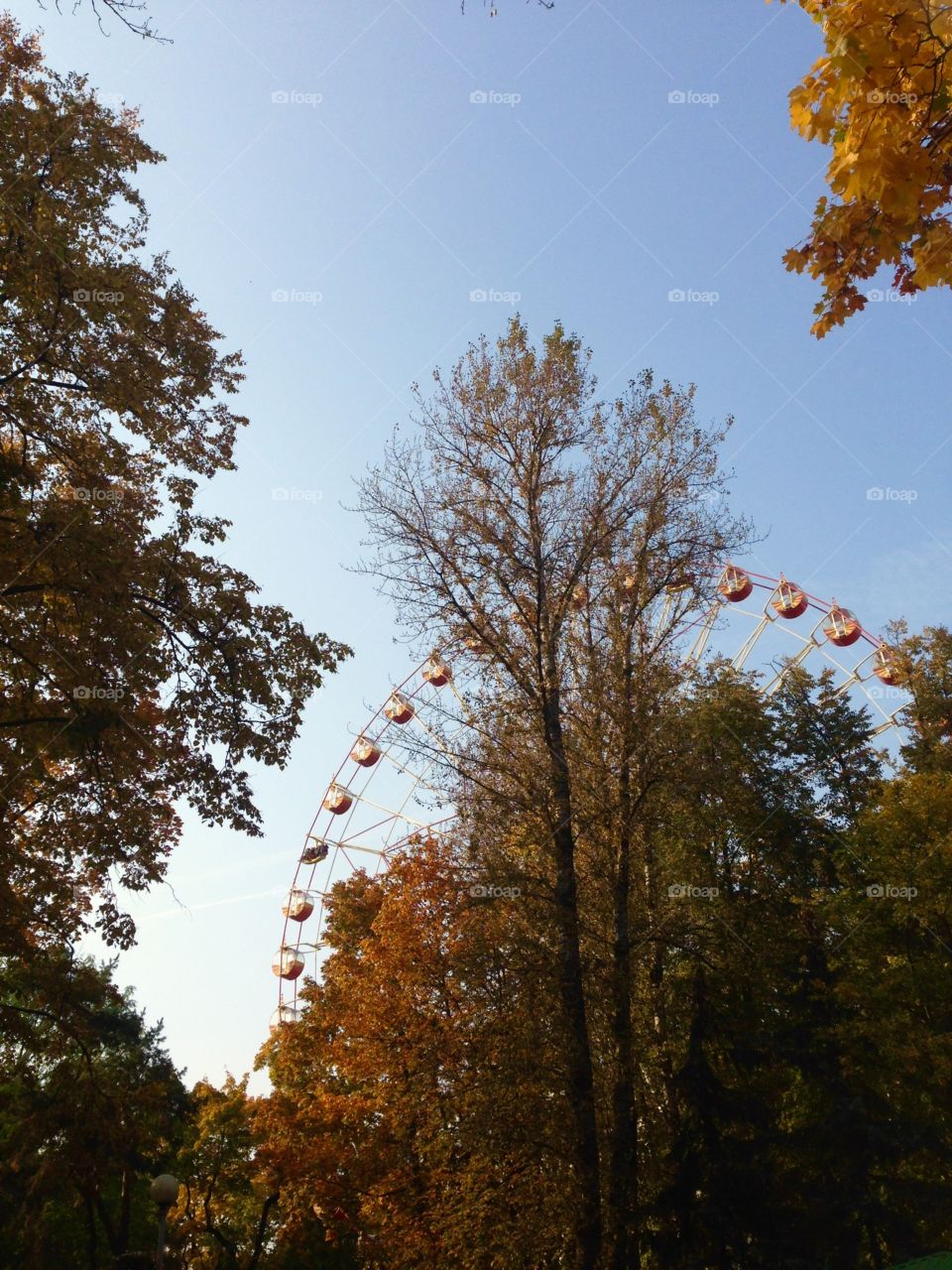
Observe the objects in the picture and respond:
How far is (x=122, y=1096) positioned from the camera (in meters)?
11.9

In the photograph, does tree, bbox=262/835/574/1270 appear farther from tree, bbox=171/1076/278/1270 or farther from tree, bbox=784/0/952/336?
tree, bbox=784/0/952/336

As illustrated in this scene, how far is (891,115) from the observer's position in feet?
11.9

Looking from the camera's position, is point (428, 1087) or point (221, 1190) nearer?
point (428, 1087)

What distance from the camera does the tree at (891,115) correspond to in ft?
11.7

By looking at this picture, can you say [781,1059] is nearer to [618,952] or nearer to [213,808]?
[618,952]

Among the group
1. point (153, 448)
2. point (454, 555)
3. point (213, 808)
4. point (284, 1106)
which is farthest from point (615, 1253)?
point (284, 1106)

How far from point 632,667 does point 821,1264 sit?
11.1 meters

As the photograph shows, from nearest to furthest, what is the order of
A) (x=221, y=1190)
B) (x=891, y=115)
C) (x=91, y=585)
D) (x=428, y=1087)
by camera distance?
(x=891, y=115) < (x=91, y=585) < (x=428, y=1087) < (x=221, y=1190)

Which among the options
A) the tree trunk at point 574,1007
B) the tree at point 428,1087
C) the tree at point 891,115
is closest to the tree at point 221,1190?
the tree at point 428,1087

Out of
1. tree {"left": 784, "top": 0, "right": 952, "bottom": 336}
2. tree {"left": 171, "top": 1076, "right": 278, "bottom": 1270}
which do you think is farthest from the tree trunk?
tree {"left": 171, "top": 1076, "right": 278, "bottom": 1270}

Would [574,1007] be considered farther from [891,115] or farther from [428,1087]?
[891,115]

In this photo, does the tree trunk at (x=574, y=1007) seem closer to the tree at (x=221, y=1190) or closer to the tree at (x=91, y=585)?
the tree at (x=91, y=585)

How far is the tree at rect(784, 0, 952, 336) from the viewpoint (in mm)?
3557

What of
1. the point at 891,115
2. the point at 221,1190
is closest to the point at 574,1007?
the point at 891,115
